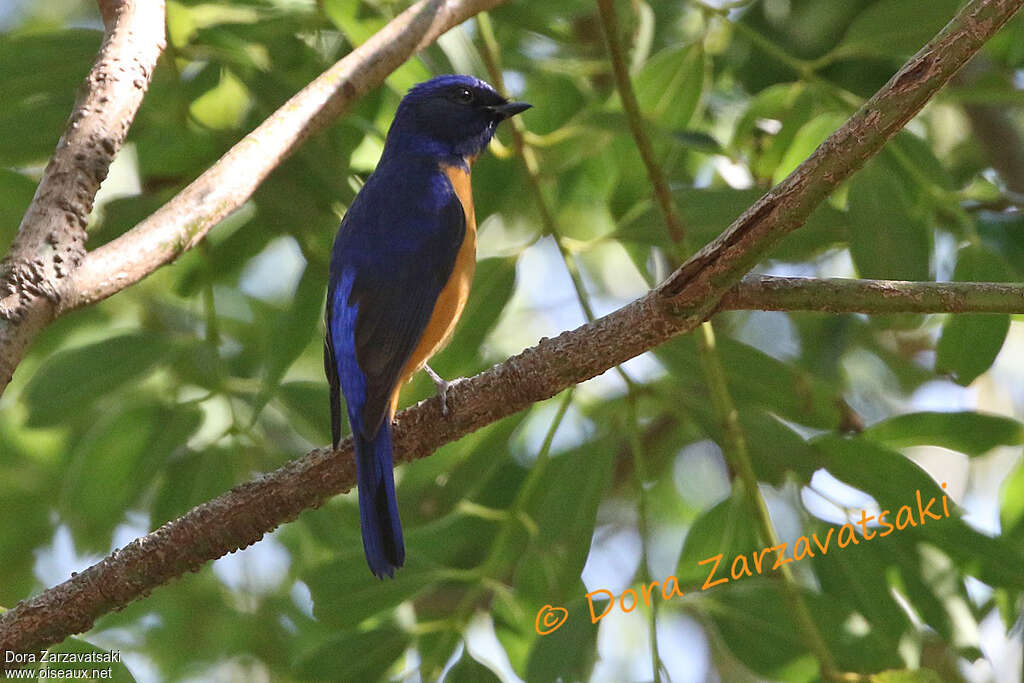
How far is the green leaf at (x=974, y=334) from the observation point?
2896 millimetres

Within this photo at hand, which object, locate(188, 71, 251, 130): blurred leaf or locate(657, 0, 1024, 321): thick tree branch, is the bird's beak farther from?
locate(657, 0, 1024, 321): thick tree branch

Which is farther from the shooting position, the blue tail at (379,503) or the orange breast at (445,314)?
the orange breast at (445,314)

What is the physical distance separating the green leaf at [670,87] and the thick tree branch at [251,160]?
701mm

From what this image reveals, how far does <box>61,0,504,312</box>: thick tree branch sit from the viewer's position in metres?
2.21

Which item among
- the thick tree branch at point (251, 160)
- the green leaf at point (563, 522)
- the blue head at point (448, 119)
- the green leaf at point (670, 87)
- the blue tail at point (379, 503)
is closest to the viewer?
the thick tree branch at point (251, 160)

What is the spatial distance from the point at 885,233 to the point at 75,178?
6.39ft

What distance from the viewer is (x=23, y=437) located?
418cm

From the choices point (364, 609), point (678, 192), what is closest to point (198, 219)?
point (364, 609)

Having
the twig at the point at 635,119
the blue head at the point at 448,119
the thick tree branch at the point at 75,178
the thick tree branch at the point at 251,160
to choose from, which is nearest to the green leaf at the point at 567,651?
the twig at the point at 635,119

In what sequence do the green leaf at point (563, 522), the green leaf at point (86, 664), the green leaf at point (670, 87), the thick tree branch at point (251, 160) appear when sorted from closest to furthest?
1. the thick tree branch at point (251, 160)
2. the green leaf at point (86, 664)
3. the green leaf at point (563, 522)
4. the green leaf at point (670, 87)

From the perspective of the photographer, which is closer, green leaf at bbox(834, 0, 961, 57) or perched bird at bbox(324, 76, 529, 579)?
perched bird at bbox(324, 76, 529, 579)

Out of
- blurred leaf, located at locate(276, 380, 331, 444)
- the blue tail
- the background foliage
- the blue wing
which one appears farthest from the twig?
blurred leaf, located at locate(276, 380, 331, 444)

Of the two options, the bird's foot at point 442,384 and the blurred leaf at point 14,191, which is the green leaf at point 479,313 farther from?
the blurred leaf at point 14,191

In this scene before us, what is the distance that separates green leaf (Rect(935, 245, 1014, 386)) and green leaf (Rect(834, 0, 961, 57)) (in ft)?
2.16
